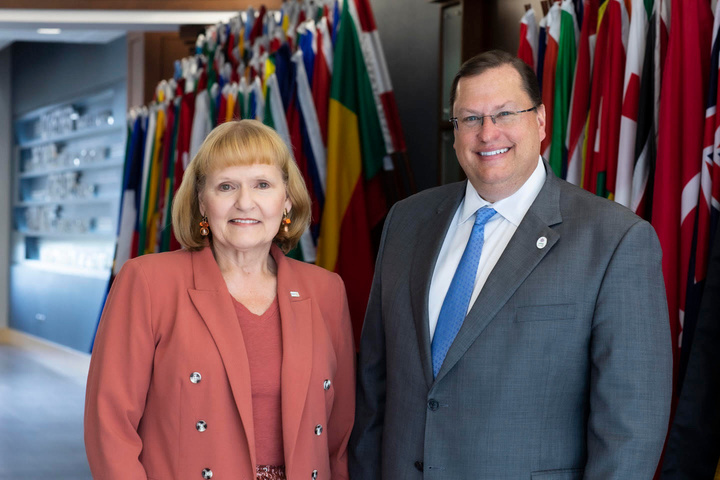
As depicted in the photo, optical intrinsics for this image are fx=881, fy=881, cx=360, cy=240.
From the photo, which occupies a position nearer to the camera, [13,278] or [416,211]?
[416,211]

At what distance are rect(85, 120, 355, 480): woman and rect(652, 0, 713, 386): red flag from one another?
79 cm

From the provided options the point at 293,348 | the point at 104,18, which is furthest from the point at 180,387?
the point at 104,18

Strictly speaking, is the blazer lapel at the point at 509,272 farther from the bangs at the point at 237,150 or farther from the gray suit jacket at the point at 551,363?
the bangs at the point at 237,150

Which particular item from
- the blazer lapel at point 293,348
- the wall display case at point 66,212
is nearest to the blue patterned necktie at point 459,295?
the blazer lapel at point 293,348

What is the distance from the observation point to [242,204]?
6.22ft

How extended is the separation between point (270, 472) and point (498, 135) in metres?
0.85

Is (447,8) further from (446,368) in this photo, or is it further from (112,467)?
(112,467)

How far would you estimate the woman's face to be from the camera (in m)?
1.92

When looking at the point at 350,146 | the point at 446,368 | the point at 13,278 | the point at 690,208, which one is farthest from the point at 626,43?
the point at 13,278

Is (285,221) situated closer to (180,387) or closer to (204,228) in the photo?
(204,228)

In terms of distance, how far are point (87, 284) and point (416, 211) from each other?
7222mm

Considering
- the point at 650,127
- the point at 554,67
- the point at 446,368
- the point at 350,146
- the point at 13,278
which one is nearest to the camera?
the point at 446,368

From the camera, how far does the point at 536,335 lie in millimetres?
1669

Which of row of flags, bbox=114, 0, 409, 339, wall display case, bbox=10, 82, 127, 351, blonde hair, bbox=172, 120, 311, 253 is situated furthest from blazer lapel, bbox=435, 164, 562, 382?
wall display case, bbox=10, 82, 127, 351
